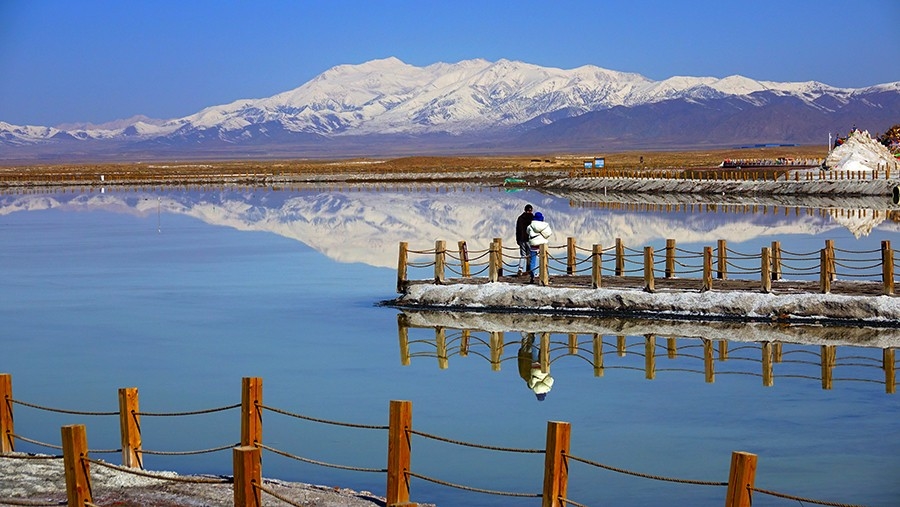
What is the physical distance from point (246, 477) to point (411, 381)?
8.73 m

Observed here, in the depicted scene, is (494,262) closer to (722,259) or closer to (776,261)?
(722,259)

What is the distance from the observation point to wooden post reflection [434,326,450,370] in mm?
18516

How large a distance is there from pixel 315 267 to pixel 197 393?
15.3 m

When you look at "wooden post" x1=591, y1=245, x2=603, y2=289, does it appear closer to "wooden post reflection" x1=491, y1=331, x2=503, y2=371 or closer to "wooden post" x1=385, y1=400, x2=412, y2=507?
"wooden post reflection" x1=491, y1=331, x2=503, y2=371

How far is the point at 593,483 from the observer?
1192 cm

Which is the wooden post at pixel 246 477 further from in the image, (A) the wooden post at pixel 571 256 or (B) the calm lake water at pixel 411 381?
(A) the wooden post at pixel 571 256

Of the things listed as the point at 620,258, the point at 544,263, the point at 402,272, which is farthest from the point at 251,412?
the point at 620,258

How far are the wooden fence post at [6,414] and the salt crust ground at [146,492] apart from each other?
1.84 feet

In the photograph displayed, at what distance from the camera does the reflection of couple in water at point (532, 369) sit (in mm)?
16625

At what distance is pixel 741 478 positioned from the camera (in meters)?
7.58

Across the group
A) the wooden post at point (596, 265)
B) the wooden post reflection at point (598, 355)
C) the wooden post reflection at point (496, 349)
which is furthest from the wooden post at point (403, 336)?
the wooden post at point (596, 265)

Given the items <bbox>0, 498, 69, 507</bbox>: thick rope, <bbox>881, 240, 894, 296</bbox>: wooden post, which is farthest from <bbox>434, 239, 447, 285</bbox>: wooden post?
<bbox>0, 498, 69, 507</bbox>: thick rope

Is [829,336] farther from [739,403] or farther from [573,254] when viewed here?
[573,254]

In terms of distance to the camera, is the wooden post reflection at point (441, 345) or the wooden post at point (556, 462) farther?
the wooden post reflection at point (441, 345)
